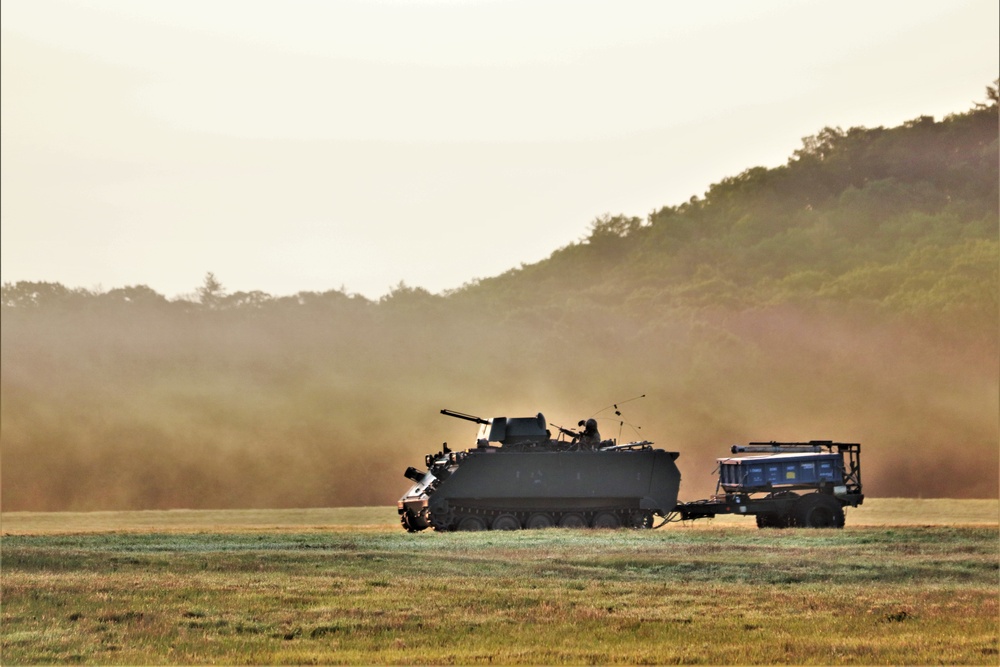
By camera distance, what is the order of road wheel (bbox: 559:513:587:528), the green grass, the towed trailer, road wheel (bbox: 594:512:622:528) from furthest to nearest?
road wheel (bbox: 594:512:622:528)
road wheel (bbox: 559:513:587:528)
the towed trailer
the green grass

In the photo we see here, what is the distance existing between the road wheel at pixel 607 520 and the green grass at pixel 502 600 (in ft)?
20.9

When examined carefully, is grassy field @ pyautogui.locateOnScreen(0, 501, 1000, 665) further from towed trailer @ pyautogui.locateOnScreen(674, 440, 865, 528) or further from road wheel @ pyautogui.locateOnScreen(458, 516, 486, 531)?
road wheel @ pyautogui.locateOnScreen(458, 516, 486, 531)

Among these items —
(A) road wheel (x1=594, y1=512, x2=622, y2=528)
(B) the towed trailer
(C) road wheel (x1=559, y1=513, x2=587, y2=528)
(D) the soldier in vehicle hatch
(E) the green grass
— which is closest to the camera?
(E) the green grass

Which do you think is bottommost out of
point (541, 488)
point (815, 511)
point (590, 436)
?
point (815, 511)

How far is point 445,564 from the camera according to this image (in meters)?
32.9

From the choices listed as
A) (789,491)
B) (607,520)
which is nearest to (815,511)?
(789,491)

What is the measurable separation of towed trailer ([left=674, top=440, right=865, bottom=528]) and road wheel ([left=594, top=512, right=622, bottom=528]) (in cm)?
210

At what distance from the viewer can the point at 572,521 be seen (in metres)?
45.9

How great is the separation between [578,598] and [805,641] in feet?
19.6

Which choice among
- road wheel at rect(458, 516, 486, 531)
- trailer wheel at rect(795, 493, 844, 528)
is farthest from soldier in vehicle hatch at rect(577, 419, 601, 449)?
trailer wheel at rect(795, 493, 844, 528)

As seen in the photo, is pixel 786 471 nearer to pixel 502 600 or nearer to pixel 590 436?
pixel 590 436

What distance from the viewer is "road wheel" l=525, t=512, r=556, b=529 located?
4575 cm

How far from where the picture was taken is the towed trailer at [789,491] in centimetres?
4469

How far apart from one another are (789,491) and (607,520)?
19.3ft
